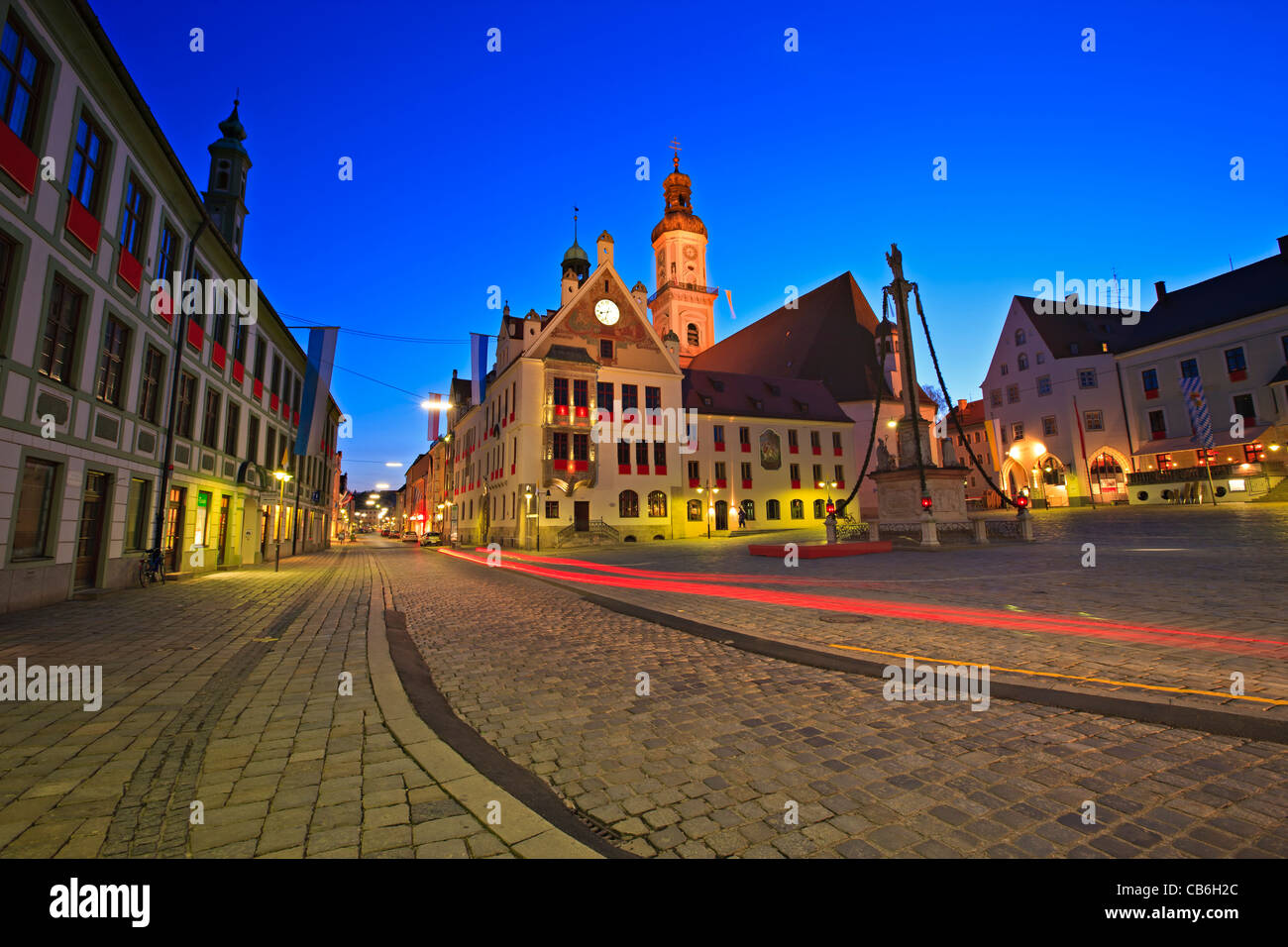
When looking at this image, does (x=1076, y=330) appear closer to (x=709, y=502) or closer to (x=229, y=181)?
(x=709, y=502)

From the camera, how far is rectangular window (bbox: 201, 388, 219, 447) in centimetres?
1862

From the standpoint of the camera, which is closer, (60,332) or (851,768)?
(851,768)

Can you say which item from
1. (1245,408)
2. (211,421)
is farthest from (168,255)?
(1245,408)

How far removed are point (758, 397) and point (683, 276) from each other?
97.7 feet

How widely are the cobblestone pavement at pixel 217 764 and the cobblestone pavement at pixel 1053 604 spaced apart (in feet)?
16.7

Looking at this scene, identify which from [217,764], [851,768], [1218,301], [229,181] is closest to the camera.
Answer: [851,768]

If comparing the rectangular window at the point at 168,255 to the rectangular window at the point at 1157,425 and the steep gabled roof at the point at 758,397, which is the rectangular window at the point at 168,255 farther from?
the rectangular window at the point at 1157,425

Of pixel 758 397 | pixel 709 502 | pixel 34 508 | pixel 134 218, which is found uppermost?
pixel 758 397

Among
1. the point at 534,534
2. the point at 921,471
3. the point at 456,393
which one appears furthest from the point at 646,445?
the point at 456,393

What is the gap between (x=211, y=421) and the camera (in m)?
19.2

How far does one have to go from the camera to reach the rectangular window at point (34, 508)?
33.4 ft

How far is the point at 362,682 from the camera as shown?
543cm

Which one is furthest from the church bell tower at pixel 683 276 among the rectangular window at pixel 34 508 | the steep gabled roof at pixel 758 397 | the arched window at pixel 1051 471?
the rectangular window at pixel 34 508

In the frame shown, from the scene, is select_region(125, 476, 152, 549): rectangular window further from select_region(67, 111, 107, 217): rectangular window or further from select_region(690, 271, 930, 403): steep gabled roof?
select_region(690, 271, 930, 403): steep gabled roof
